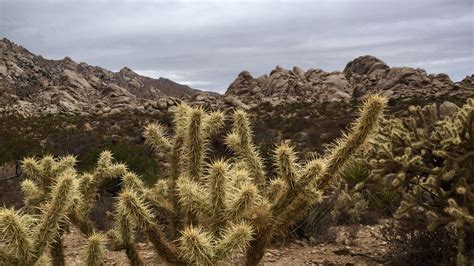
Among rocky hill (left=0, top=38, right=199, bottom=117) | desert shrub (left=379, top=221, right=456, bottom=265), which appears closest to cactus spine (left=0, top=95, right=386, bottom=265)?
desert shrub (left=379, top=221, right=456, bottom=265)

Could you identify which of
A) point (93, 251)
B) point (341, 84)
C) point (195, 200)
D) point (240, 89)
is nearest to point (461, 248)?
point (195, 200)

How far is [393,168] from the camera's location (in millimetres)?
5074

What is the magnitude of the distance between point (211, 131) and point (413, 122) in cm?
240

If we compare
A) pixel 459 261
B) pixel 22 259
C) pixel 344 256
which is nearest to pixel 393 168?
pixel 459 261

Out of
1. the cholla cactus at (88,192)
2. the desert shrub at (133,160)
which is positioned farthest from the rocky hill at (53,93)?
the cholla cactus at (88,192)

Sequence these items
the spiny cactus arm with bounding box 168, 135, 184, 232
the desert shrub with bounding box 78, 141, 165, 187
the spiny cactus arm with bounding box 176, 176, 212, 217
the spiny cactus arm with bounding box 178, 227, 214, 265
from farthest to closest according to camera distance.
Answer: the desert shrub with bounding box 78, 141, 165, 187 → the spiny cactus arm with bounding box 168, 135, 184, 232 → the spiny cactus arm with bounding box 176, 176, 212, 217 → the spiny cactus arm with bounding box 178, 227, 214, 265

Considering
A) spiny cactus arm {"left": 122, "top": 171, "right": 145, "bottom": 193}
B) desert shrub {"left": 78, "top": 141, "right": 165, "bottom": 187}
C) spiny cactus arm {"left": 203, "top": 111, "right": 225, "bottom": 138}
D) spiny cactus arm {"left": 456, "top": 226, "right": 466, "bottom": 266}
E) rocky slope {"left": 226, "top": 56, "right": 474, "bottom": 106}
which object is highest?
rocky slope {"left": 226, "top": 56, "right": 474, "bottom": 106}

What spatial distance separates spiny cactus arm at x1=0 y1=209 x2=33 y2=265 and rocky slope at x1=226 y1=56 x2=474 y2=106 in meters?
38.4

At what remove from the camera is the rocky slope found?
149 ft

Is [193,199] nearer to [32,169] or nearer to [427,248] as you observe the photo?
[32,169]

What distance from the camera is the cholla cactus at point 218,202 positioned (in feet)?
11.6

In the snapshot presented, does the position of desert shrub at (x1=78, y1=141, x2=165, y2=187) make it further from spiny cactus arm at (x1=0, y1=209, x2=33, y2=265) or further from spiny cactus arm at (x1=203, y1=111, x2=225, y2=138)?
spiny cactus arm at (x1=0, y1=209, x2=33, y2=265)

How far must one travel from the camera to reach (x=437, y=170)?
4.82 metres

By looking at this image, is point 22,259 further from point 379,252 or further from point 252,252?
point 379,252
